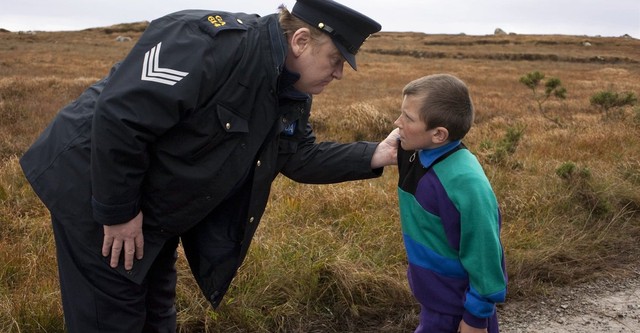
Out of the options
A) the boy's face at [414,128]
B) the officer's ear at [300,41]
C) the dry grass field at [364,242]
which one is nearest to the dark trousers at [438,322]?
the boy's face at [414,128]

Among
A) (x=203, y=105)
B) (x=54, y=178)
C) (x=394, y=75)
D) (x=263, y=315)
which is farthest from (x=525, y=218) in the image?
(x=394, y=75)

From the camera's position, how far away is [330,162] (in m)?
2.89

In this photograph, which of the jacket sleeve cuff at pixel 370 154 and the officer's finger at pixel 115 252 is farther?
the jacket sleeve cuff at pixel 370 154

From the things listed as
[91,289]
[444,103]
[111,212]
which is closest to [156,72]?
[111,212]

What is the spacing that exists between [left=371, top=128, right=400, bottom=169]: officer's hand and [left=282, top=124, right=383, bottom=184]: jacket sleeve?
0.09 ft

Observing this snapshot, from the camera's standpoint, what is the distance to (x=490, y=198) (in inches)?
81.8

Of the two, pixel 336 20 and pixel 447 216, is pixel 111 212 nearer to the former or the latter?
pixel 336 20

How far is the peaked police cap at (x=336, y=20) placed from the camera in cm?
223

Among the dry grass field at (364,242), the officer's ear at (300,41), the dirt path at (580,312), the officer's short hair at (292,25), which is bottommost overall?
the dirt path at (580,312)

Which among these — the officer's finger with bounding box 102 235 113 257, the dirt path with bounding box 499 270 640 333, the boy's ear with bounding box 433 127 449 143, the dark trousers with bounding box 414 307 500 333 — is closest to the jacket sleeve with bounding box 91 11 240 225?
the officer's finger with bounding box 102 235 113 257

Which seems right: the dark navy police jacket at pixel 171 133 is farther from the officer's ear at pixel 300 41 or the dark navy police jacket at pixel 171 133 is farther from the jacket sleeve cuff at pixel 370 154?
the jacket sleeve cuff at pixel 370 154

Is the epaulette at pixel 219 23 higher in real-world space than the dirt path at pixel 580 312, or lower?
higher

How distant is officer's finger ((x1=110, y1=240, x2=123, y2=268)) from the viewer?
220cm

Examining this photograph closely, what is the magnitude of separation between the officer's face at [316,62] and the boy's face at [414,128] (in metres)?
0.32
